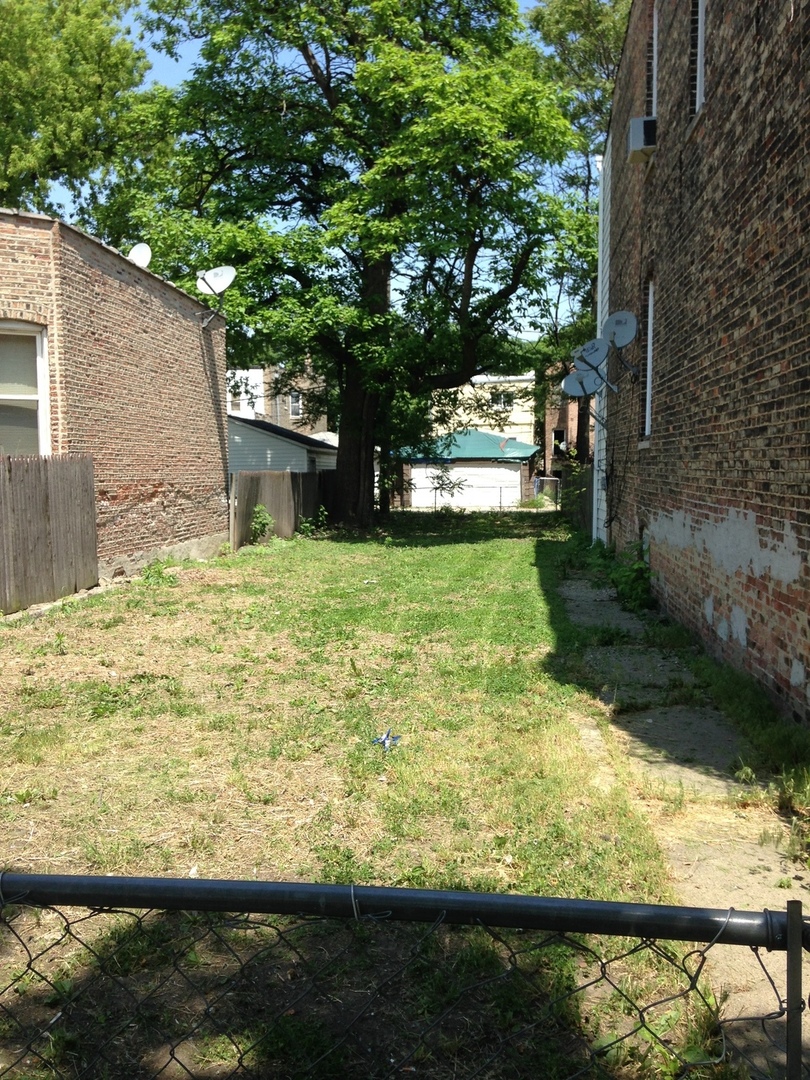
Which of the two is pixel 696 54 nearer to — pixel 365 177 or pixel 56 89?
Answer: pixel 365 177

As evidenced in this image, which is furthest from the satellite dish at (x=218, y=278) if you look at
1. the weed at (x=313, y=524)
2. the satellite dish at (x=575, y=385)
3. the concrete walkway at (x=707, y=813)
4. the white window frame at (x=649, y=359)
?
the concrete walkway at (x=707, y=813)

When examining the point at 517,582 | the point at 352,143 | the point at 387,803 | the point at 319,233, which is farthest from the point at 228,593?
the point at 352,143

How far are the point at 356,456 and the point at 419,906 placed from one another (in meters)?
23.9

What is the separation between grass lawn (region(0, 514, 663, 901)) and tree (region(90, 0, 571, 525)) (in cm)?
1120

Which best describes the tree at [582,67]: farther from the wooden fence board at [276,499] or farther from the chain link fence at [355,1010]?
the chain link fence at [355,1010]

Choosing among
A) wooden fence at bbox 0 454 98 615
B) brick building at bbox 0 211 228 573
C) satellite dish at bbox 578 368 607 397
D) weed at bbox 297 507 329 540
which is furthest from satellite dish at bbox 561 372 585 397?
weed at bbox 297 507 329 540

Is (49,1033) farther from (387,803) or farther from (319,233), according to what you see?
(319,233)

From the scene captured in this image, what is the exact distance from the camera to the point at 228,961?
11.6 ft

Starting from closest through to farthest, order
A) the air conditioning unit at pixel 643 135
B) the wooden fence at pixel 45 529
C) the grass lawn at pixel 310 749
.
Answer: the grass lawn at pixel 310 749
the wooden fence at pixel 45 529
the air conditioning unit at pixel 643 135

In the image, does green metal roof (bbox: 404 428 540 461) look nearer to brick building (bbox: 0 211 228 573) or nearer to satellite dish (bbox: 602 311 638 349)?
brick building (bbox: 0 211 228 573)

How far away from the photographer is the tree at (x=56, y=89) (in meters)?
29.3

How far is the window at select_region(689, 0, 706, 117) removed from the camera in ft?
29.5

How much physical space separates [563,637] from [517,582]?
4.54 m

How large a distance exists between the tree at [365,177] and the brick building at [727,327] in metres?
8.13
